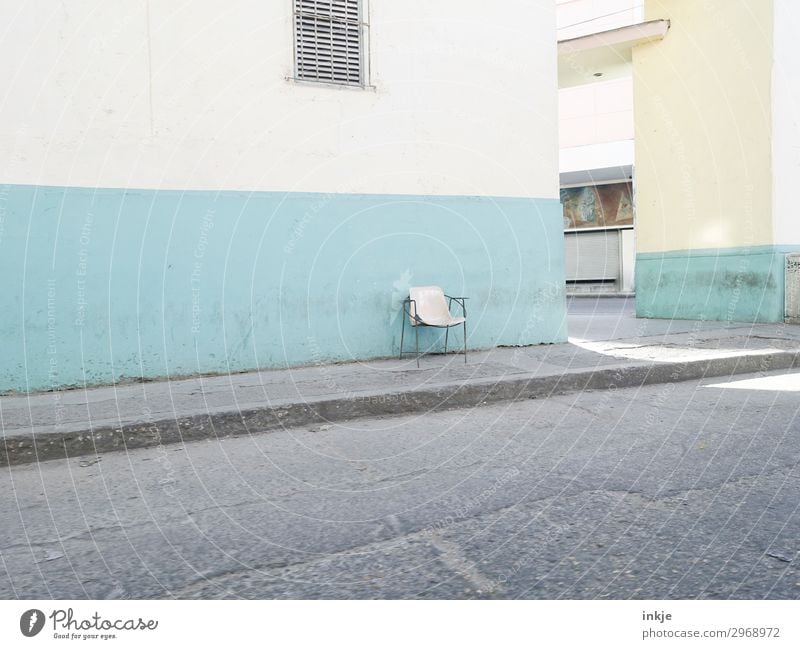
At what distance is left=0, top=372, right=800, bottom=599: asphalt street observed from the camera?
2.21 metres

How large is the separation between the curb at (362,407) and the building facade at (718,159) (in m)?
3.70

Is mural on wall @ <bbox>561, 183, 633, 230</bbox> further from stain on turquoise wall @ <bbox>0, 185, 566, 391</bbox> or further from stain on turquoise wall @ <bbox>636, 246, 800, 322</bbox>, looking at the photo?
stain on turquoise wall @ <bbox>0, 185, 566, 391</bbox>

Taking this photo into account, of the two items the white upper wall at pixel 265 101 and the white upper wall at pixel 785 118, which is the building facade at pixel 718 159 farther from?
the white upper wall at pixel 265 101

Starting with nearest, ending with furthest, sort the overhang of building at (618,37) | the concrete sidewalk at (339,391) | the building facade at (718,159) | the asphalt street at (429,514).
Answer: the asphalt street at (429,514) < the concrete sidewalk at (339,391) < the building facade at (718,159) < the overhang of building at (618,37)

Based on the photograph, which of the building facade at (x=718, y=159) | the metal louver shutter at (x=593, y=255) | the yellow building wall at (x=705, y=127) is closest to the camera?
the building facade at (x=718, y=159)

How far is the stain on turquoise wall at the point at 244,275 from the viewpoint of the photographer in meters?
5.79

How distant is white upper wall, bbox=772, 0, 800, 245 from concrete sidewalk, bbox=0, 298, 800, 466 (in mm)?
2668

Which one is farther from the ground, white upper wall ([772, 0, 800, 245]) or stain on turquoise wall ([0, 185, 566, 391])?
white upper wall ([772, 0, 800, 245])

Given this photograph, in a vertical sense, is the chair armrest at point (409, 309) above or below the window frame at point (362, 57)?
below

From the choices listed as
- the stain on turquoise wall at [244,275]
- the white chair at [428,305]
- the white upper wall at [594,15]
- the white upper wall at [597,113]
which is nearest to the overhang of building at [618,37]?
the stain on turquoise wall at [244,275]

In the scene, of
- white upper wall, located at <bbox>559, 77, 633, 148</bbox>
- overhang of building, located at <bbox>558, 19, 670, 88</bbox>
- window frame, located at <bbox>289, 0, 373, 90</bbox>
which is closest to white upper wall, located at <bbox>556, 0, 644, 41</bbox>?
white upper wall, located at <bbox>559, 77, 633, 148</bbox>

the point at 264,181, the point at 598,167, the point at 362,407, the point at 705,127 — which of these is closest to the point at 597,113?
the point at 598,167

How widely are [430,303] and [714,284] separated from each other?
19.2 ft

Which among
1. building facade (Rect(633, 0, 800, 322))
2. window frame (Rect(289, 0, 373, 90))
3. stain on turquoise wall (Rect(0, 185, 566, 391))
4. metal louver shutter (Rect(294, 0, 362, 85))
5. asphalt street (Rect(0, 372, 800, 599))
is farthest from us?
building facade (Rect(633, 0, 800, 322))
